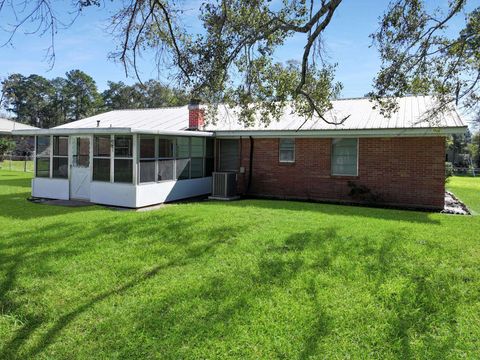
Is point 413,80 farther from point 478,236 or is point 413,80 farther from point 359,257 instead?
point 359,257

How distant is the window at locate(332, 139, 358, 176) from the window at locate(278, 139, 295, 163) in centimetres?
154

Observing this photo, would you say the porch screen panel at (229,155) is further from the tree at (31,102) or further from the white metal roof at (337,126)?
the tree at (31,102)

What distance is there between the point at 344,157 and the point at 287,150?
2.15m

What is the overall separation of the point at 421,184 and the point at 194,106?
8.50m

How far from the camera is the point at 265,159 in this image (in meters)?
15.0

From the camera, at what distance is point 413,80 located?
9.88 metres

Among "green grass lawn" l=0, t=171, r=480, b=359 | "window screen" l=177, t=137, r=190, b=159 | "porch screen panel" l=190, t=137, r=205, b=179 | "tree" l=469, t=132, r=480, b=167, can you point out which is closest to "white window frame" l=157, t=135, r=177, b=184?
"window screen" l=177, t=137, r=190, b=159

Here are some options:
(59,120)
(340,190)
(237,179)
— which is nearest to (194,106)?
(237,179)

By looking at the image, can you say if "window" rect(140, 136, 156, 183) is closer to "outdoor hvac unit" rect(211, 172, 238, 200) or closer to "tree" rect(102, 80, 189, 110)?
"outdoor hvac unit" rect(211, 172, 238, 200)

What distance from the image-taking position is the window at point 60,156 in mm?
13273

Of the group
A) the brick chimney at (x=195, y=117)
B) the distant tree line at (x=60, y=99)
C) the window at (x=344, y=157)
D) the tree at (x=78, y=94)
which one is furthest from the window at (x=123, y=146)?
the tree at (x=78, y=94)

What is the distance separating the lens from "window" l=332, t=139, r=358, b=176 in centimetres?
1345

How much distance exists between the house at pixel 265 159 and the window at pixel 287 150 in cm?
4

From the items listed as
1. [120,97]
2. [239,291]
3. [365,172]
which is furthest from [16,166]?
[120,97]
